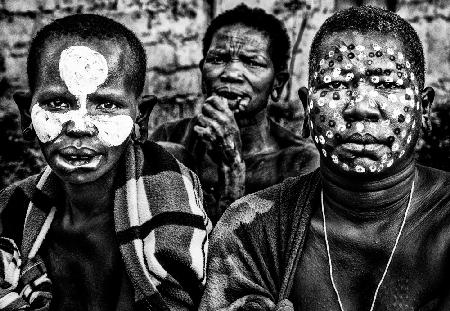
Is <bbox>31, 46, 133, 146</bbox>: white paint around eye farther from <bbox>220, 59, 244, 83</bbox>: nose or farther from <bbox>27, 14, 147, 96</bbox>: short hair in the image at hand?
<bbox>220, 59, 244, 83</bbox>: nose

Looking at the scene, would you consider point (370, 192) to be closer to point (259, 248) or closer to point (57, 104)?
point (259, 248)

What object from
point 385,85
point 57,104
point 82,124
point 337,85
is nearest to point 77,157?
point 82,124

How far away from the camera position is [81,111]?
3.23 m

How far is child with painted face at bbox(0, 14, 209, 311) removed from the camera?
3.21m

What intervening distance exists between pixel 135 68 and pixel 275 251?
3.20 feet

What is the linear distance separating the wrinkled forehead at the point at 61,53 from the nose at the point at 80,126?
0.19 metres

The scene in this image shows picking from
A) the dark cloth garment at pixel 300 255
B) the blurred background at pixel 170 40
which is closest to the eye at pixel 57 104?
the dark cloth garment at pixel 300 255

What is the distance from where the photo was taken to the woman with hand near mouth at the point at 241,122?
4027mm

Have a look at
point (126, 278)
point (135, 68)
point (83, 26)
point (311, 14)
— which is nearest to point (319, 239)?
point (126, 278)

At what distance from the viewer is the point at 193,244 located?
10.5 ft

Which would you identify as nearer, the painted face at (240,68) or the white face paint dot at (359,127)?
the white face paint dot at (359,127)

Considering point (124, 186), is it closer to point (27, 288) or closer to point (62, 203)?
point (62, 203)

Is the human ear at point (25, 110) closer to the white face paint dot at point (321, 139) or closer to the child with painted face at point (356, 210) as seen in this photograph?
the child with painted face at point (356, 210)

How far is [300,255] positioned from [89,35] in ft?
4.05
